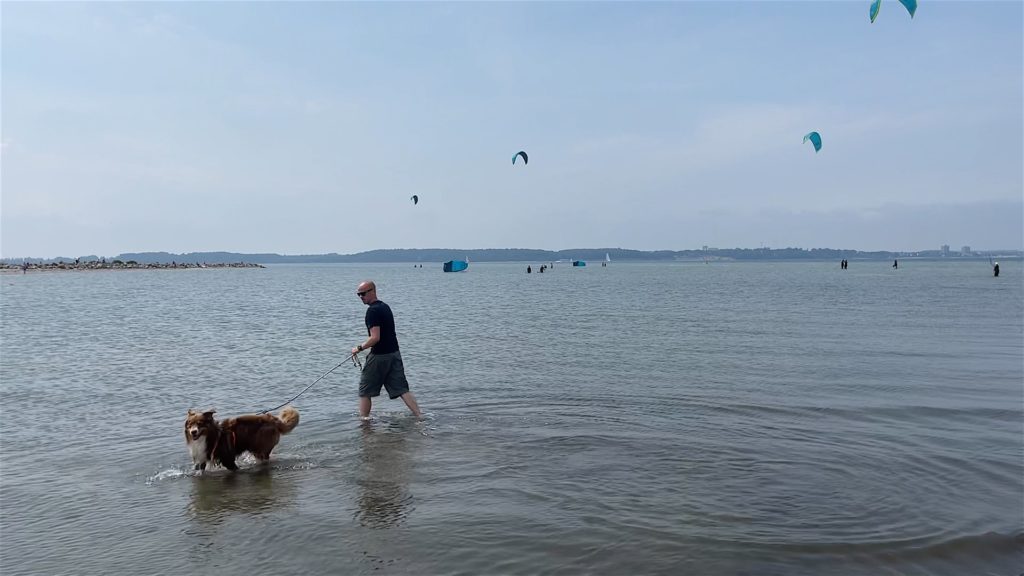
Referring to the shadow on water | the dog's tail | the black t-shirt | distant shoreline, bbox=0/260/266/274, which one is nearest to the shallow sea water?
the shadow on water

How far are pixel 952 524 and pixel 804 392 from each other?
6.82m

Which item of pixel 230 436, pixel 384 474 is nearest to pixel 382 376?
pixel 384 474

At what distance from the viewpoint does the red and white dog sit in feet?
27.1

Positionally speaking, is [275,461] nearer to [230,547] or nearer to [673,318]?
[230,547]

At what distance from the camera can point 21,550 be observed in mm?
6254

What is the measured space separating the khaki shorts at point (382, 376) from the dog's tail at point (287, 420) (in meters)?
1.91

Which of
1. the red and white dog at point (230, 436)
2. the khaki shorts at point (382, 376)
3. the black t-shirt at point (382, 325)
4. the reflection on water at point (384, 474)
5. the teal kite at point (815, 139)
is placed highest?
the teal kite at point (815, 139)

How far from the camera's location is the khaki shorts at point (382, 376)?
432 inches

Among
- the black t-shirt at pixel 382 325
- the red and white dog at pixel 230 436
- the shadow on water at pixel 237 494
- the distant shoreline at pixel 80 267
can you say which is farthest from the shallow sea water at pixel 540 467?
the distant shoreline at pixel 80 267

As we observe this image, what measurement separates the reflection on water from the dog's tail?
0.94 metres

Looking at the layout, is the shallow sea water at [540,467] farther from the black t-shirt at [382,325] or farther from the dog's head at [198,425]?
the black t-shirt at [382,325]

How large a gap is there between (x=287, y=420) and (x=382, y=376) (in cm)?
218

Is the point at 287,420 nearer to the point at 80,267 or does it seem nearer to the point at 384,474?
the point at 384,474

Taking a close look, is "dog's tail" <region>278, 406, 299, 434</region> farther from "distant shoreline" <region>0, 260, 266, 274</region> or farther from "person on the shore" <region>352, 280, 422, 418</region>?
"distant shoreline" <region>0, 260, 266, 274</region>
